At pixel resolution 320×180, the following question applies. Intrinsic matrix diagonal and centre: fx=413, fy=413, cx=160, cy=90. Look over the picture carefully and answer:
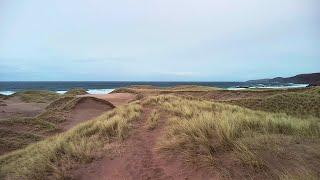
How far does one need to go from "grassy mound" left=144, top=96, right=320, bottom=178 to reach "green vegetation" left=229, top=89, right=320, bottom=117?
1407cm

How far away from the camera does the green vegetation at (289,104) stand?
2371 cm

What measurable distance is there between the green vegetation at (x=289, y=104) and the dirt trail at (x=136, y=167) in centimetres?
1517

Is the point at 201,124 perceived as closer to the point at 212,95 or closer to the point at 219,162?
the point at 219,162

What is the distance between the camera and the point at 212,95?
38469mm

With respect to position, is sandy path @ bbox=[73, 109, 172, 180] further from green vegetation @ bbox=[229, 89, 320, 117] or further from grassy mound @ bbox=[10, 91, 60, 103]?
grassy mound @ bbox=[10, 91, 60, 103]

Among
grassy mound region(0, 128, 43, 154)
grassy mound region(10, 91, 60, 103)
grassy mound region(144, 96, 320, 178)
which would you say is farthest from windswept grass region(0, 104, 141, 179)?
grassy mound region(10, 91, 60, 103)

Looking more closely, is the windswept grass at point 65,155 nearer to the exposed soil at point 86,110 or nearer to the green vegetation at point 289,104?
the green vegetation at point 289,104

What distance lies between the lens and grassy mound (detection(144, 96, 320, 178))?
675 cm

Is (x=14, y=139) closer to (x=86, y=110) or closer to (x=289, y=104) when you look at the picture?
(x=86, y=110)

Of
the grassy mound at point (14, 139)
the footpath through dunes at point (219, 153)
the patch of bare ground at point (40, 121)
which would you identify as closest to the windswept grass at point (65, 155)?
the footpath through dunes at point (219, 153)

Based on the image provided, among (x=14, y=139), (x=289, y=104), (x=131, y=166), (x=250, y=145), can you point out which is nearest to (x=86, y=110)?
(x=14, y=139)

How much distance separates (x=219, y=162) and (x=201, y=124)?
2.35 meters

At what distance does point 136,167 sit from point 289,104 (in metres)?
18.8

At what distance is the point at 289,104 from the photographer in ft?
83.6
